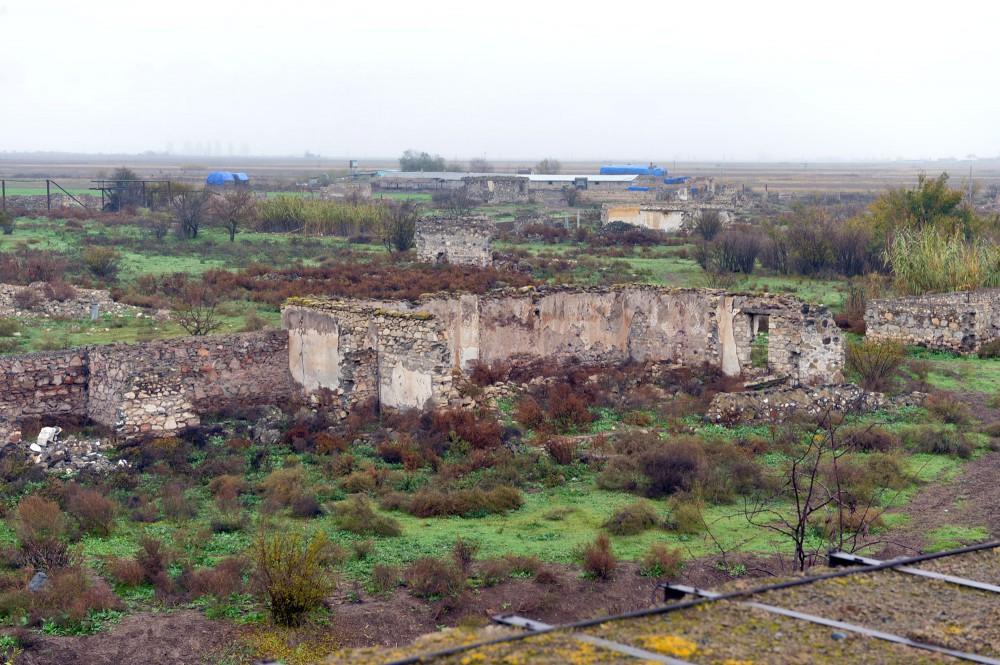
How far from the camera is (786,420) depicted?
17.8 m

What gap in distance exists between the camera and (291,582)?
391 inches

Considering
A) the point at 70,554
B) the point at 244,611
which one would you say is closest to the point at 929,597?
the point at 244,611

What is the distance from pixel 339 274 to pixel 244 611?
22102 mm

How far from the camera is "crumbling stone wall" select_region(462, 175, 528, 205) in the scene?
7475 cm

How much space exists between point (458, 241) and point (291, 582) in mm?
25883

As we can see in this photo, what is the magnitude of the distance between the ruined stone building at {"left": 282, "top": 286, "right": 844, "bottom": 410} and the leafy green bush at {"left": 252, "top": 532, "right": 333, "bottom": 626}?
22.5ft

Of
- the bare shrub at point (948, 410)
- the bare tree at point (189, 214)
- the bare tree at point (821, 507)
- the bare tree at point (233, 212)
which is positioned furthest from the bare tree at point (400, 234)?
the bare tree at point (821, 507)

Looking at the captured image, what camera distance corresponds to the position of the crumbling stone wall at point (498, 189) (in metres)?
74.8

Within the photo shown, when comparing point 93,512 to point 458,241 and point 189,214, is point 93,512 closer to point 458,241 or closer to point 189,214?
point 458,241

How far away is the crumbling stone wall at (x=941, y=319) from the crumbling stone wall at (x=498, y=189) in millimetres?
49492

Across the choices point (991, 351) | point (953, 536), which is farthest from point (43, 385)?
point (991, 351)

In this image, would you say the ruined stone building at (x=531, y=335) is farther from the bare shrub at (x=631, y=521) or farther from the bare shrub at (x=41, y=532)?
the bare shrub at (x=41, y=532)

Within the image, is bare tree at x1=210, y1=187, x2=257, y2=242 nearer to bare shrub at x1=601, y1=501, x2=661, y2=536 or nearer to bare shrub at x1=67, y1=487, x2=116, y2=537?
bare shrub at x1=67, y1=487, x2=116, y2=537

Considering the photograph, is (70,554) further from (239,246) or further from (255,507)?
(239,246)
